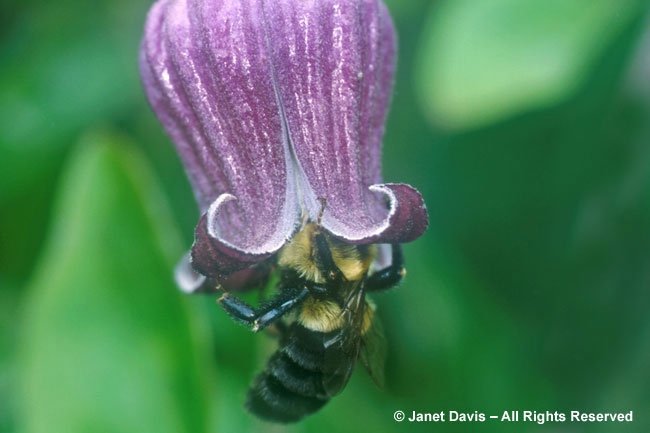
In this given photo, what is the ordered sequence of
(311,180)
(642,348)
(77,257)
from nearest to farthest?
(311,180), (77,257), (642,348)

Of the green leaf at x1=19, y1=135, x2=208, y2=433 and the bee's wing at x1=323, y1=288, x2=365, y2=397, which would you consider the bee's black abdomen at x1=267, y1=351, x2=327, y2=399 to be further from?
the green leaf at x1=19, y1=135, x2=208, y2=433

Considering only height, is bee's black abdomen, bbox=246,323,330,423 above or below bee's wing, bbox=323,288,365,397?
below

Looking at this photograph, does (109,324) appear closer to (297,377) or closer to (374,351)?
(297,377)

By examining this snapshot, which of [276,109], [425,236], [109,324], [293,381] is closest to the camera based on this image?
[276,109]

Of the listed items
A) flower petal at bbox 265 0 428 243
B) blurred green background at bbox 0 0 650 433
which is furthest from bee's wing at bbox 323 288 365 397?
blurred green background at bbox 0 0 650 433

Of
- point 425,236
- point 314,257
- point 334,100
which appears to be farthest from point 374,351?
point 425,236

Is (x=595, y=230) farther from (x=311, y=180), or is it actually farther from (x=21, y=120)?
(x=21, y=120)

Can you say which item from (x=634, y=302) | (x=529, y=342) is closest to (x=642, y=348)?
(x=634, y=302)
